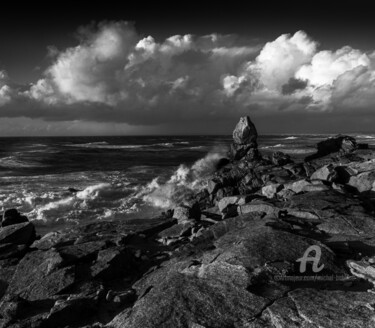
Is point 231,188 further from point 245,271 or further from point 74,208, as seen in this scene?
point 245,271

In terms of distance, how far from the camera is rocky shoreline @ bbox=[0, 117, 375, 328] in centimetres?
825

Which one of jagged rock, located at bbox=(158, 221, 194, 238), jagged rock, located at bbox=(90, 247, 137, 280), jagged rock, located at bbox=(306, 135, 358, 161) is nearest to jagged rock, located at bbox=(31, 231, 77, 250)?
jagged rock, located at bbox=(90, 247, 137, 280)

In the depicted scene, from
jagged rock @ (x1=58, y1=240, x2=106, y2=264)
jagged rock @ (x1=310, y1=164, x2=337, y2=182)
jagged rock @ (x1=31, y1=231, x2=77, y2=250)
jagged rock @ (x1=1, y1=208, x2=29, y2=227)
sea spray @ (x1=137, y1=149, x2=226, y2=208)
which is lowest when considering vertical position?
sea spray @ (x1=137, y1=149, x2=226, y2=208)

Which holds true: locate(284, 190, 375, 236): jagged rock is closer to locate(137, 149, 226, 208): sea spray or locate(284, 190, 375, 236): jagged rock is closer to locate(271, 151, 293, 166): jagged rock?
locate(137, 149, 226, 208): sea spray

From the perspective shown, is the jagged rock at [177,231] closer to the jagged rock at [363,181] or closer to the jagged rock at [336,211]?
the jagged rock at [336,211]

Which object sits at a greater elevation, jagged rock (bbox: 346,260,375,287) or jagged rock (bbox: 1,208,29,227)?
jagged rock (bbox: 346,260,375,287)

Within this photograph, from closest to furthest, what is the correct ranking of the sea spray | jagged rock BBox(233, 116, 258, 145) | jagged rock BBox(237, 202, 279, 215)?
jagged rock BBox(237, 202, 279, 215) < the sea spray < jagged rock BBox(233, 116, 258, 145)

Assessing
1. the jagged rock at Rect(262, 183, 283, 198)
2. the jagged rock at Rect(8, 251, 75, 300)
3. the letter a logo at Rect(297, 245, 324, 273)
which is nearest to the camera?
the letter a logo at Rect(297, 245, 324, 273)

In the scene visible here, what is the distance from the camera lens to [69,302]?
30.2 feet

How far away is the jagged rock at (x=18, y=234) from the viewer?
49.4 ft

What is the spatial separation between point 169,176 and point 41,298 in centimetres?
4207

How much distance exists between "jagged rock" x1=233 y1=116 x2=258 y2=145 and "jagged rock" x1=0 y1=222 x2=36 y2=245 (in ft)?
129

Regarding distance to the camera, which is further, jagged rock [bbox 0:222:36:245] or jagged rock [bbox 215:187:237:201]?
jagged rock [bbox 215:187:237:201]

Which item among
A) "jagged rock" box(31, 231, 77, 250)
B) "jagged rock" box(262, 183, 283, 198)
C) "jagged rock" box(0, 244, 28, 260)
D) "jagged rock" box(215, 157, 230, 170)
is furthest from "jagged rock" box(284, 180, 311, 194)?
"jagged rock" box(215, 157, 230, 170)
